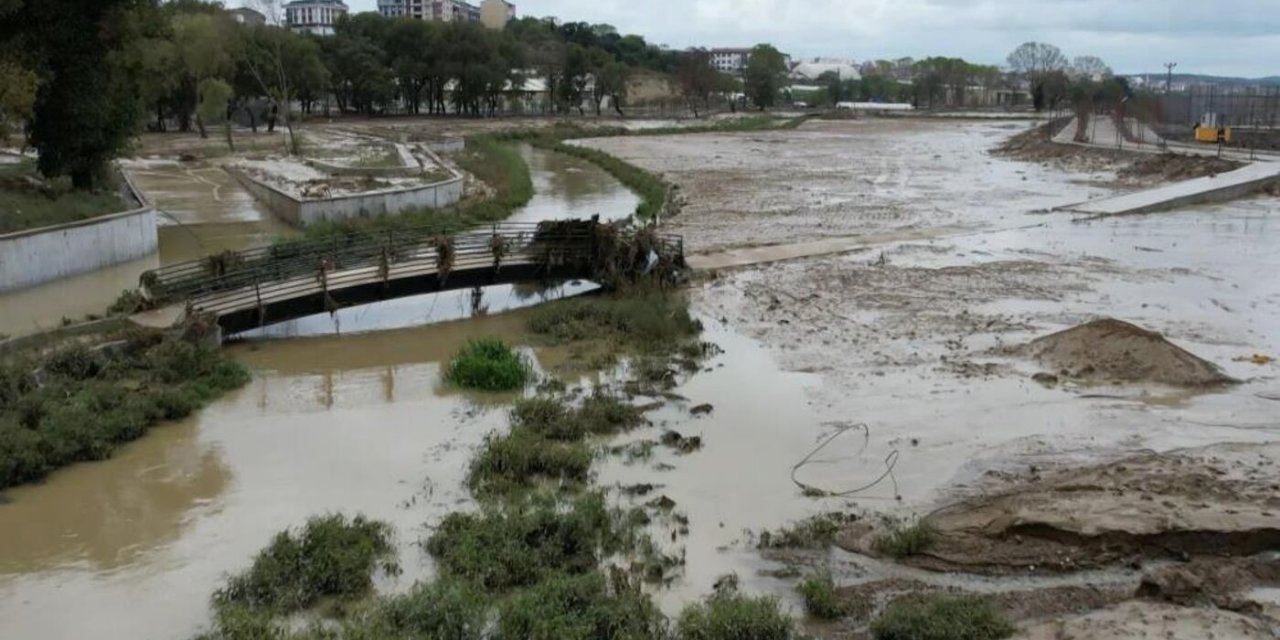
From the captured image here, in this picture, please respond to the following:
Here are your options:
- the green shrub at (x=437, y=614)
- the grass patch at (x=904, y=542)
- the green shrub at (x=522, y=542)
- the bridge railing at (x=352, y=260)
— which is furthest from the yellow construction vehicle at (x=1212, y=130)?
the green shrub at (x=437, y=614)

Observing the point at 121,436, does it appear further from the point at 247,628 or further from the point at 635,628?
the point at 635,628

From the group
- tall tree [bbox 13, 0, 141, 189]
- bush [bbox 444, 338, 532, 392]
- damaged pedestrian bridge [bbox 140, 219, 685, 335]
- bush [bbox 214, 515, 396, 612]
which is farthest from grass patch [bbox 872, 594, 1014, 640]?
tall tree [bbox 13, 0, 141, 189]

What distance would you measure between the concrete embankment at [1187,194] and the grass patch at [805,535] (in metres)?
28.5

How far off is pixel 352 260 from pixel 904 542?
1442 cm

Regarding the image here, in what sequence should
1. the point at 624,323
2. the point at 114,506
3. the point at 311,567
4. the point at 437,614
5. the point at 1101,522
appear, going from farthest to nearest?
the point at 624,323 → the point at 114,506 → the point at 1101,522 → the point at 311,567 → the point at 437,614

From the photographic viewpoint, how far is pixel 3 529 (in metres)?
11.1

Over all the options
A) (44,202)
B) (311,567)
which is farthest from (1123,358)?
(44,202)

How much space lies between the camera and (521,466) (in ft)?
41.0

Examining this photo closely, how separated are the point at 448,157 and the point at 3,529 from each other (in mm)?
44608

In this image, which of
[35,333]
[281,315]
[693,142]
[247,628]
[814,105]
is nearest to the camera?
[247,628]

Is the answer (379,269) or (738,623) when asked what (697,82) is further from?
(738,623)

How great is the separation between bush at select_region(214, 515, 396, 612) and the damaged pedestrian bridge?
8.03 metres

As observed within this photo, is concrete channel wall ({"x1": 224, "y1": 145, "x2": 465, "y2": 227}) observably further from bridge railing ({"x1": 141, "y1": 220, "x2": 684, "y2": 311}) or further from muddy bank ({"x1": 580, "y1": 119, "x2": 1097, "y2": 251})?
muddy bank ({"x1": 580, "y1": 119, "x2": 1097, "y2": 251})

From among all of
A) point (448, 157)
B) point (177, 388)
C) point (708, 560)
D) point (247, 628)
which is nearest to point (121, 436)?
point (177, 388)
